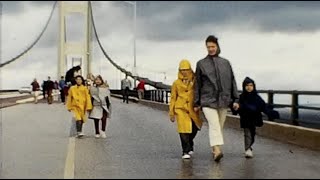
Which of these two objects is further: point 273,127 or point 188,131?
point 273,127

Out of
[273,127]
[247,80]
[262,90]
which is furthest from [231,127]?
[247,80]

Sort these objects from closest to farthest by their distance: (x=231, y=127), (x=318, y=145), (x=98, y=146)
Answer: (x=318, y=145)
(x=98, y=146)
(x=231, y=127)

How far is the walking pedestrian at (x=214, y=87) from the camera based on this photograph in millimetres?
11000

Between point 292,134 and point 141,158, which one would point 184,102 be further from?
point 292,134

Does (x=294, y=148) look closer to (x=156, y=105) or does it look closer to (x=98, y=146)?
(x=98, y=146)

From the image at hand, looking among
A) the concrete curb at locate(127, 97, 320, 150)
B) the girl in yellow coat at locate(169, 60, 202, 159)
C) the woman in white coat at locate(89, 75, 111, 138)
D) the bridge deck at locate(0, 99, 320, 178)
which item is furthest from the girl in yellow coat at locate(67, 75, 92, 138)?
the girl in yellow coat at locate(169, 60, 202, 159)

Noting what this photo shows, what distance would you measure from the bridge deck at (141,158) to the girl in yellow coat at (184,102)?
47 cm

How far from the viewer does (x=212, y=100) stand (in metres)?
11.0

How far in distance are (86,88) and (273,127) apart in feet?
13.8

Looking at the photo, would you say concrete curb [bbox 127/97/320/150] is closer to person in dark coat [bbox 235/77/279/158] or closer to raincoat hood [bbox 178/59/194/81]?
person in dark coat [bbox 235/77/279/158]

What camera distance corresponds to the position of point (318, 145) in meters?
13.0

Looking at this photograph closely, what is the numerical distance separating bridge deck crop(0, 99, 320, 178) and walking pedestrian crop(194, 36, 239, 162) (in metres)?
0.60

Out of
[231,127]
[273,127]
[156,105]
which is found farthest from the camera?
[156,105]

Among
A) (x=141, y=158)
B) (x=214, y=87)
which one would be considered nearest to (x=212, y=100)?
(x=214, y=87)
